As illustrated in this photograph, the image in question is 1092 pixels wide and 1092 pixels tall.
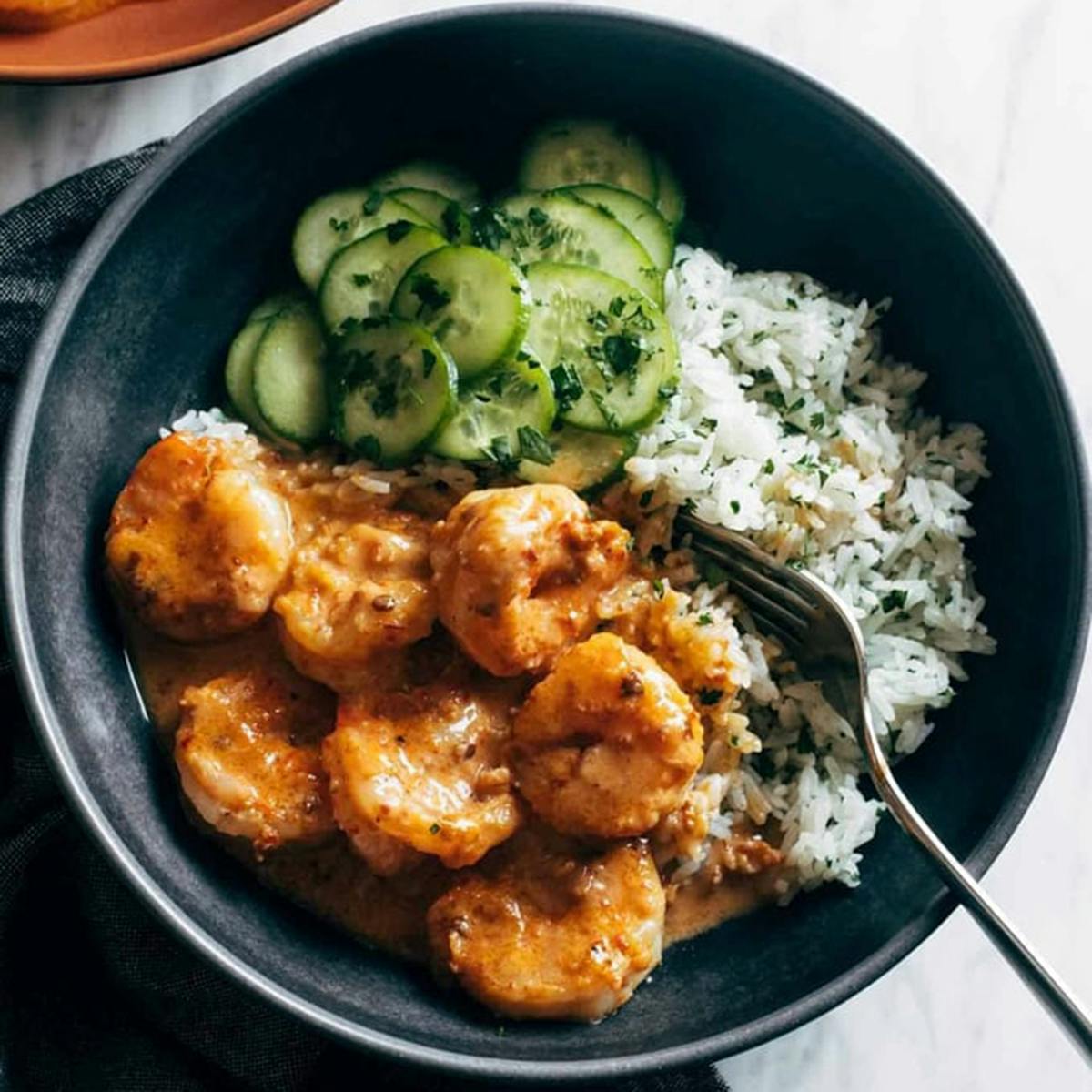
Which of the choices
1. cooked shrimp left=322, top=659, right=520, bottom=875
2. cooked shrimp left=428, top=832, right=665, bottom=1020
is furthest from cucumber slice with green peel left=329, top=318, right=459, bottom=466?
cooked shrimp left=428, top=832, right=665, bottom=1020

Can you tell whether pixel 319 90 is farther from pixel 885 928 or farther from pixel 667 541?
pixel 885 928

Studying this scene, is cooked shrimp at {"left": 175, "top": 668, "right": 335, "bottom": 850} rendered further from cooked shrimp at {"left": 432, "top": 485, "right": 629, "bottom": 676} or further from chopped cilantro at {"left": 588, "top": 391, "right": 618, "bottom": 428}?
chopped cilantro at {"left": 588, "top": 391, "right": 618, "bottom": 428}

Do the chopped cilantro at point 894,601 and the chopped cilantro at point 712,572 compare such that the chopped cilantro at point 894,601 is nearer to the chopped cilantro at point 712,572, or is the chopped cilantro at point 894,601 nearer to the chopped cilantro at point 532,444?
the chopped cilantro at point 712,572

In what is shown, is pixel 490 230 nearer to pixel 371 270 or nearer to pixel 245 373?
pixel 371 270

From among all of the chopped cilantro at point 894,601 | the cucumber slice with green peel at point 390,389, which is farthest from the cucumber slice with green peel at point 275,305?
the chopped cilantro at point 894,601

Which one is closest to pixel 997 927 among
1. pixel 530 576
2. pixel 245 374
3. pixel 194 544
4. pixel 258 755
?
pixel 530 576

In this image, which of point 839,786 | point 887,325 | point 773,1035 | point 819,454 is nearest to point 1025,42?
point 887,325
